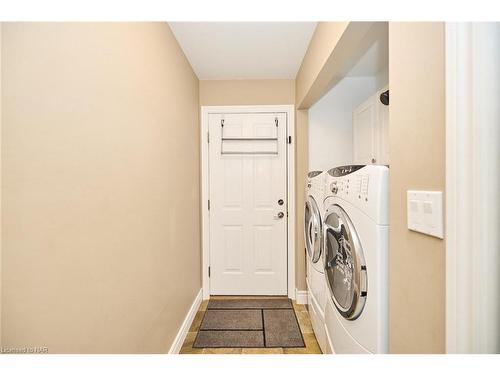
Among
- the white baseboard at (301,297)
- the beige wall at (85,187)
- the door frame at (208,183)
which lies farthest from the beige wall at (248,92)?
the white baseboard at (301,297)

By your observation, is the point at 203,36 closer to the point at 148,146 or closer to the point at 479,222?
the point at 148,146

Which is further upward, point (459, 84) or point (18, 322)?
point (459, 84)

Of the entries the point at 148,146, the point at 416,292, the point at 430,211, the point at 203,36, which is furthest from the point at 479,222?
the point at 203,36

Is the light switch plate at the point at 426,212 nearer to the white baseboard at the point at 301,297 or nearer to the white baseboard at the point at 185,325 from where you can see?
the white baseboard at the point at 185,325

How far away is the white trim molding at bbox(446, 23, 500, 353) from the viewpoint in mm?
566

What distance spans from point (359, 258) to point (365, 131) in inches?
68.5

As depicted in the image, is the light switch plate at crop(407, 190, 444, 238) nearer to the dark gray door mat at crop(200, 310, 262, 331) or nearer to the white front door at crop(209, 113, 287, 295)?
the dark gray door mat at crop(200, 310, 262, 331)

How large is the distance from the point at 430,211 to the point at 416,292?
0.27 m

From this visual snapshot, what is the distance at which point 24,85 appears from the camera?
2.32 feet

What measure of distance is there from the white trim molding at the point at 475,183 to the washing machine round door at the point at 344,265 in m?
0.47

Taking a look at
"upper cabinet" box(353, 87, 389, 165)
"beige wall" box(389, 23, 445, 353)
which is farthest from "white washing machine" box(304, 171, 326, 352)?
"beige wall" box(389, 23, 445, 353)

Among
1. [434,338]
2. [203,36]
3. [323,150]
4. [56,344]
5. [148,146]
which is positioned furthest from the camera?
[323,150]

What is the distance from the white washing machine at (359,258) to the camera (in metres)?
0.98

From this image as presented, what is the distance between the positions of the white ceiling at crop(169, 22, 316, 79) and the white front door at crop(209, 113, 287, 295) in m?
0.45
